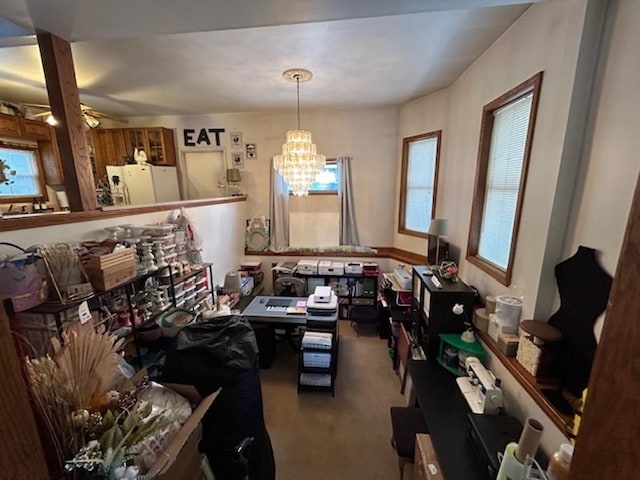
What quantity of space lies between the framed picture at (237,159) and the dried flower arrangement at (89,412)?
3.69 metres

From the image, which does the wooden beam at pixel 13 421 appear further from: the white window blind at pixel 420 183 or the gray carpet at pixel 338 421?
the white window blind at pixel 420 183

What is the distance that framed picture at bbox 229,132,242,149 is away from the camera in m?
4.14

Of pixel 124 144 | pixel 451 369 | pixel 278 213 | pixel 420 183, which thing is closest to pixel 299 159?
pixel 278 213

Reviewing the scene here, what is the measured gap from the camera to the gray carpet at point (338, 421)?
185cm

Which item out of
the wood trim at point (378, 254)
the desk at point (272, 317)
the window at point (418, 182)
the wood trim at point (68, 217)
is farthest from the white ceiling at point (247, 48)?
the desk at point (272, 317)

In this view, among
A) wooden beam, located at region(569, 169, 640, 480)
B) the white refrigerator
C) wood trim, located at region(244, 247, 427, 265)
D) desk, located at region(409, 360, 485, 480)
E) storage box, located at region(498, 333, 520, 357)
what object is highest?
the white refrigerator

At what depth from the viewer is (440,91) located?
122 inches

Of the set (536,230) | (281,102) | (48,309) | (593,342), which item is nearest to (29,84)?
(281,102)

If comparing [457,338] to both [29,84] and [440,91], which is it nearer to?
[440,91]

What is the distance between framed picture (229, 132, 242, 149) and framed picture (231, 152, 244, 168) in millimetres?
108

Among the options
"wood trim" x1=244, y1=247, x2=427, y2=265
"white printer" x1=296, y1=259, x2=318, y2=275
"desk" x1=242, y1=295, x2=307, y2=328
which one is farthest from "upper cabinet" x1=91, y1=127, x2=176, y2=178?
"desk" x1=242, y1=295, x2=307, y2=328

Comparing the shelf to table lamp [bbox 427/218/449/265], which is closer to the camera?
the shelf

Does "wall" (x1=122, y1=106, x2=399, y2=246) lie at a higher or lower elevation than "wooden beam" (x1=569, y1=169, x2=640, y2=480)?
higher

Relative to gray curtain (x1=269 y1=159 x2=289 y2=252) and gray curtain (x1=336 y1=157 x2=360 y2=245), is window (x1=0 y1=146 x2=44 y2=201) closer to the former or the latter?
gray curtain (x1=269 y1=159 x2=289 y2=252)
